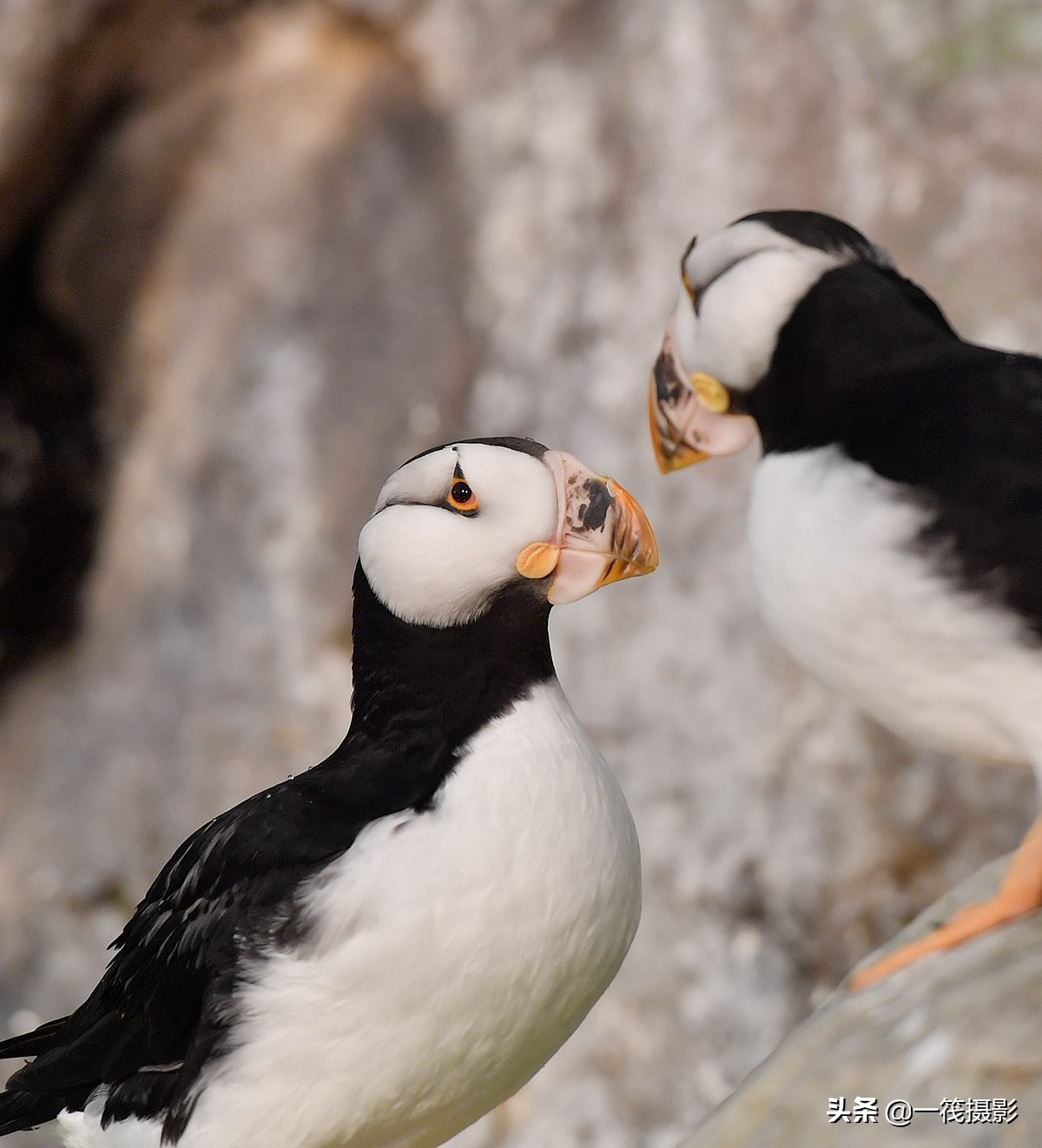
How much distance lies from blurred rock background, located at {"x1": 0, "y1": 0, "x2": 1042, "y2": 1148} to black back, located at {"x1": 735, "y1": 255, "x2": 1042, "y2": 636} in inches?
70.3

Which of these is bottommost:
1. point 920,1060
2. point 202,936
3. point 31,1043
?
point 920,1060

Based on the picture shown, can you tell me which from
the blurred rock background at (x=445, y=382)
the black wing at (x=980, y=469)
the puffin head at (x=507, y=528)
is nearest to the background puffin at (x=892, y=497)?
the black wing at (x=980, y=469)

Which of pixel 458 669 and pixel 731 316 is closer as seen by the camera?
pixel 458 669

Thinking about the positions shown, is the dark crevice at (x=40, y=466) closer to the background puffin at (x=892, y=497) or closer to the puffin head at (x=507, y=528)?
the background puffin at (x=892, y=497)

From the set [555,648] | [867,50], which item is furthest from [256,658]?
[867,50]

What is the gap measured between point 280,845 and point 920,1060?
0.83 metres

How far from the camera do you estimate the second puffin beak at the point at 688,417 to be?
2.88 m

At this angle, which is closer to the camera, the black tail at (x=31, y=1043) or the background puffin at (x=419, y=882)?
the background puffin at (x=419, y=882)

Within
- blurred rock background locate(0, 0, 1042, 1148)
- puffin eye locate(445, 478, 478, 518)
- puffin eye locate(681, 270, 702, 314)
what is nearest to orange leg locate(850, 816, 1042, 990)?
puffin eye locate(445, 478, 478, 518)

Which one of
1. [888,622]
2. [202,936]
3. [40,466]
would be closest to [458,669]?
[202,936]

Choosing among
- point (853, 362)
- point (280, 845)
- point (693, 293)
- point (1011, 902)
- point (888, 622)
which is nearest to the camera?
point (280, 845)

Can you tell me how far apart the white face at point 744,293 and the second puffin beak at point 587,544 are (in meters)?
0.86

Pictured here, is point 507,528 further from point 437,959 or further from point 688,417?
point 688,417

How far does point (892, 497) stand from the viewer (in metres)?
2.27
